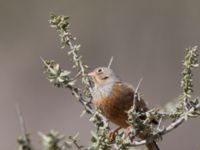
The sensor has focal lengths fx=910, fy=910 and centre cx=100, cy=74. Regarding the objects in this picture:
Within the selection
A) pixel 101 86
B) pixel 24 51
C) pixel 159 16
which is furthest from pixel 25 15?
pixel 101 86

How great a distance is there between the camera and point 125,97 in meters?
6.85

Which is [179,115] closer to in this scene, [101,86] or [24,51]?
[101,86]

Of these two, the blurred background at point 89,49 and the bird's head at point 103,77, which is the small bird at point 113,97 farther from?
the blurred background at point 89,49

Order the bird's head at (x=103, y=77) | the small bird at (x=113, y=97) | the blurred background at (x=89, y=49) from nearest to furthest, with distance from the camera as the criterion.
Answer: the small bird at (x=113, y=97) → the bird's head at (x=103, y=77) → the blurred background at (x=89, y=49)

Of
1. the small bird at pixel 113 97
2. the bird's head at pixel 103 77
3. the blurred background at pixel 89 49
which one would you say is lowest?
the small bird at pixel 113 97

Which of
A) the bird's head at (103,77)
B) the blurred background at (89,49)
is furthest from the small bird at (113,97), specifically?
the blurred background at (89,49)

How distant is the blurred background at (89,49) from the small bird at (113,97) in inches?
250

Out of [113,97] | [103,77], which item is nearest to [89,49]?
[103,77]

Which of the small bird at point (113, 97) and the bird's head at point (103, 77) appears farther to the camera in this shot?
the bird's head at point (103, 77)

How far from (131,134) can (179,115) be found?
30cm

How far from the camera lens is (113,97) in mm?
6914

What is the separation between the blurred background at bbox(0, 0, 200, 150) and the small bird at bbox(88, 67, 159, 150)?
6.35m

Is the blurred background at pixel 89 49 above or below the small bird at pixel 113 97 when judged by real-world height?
above

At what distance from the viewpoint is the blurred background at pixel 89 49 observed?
1441 cm
